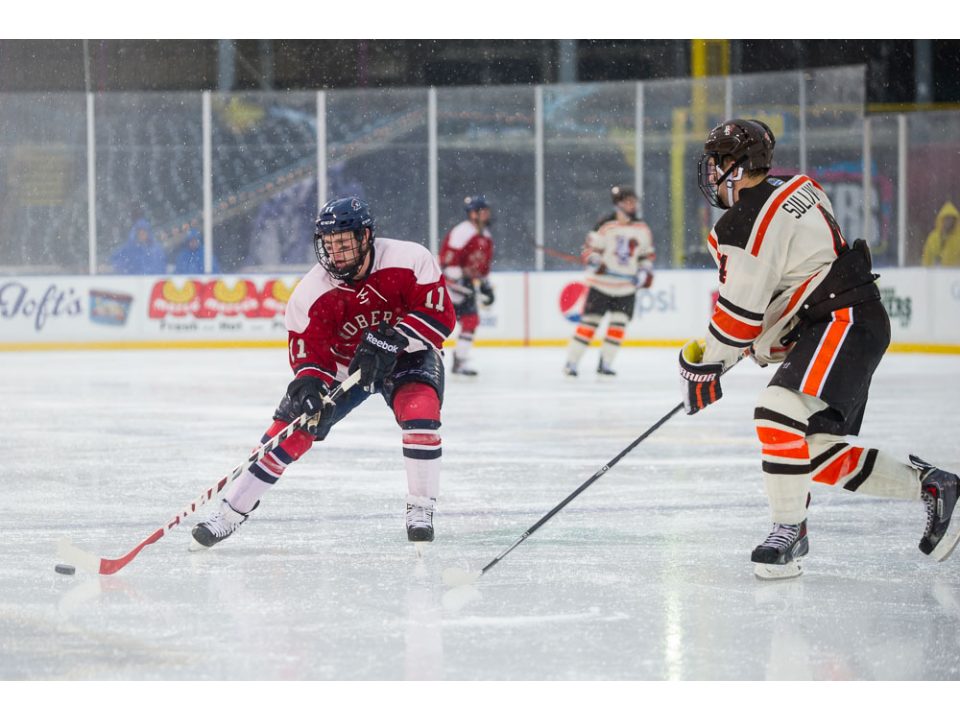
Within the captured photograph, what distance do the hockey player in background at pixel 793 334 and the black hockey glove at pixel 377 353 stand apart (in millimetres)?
693

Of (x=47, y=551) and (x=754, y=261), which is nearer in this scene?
(x=754, y=261)

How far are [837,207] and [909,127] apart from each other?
122 centimetres

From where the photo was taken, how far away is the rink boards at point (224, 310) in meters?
11.9

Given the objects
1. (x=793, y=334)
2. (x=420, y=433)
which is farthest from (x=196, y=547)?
(x=793, y=334)

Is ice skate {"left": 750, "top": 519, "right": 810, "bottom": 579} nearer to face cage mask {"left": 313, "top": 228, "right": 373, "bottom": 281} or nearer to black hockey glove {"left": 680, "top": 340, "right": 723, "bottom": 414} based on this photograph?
black hockey glove {"left": 680, "top": 340, "right": 723, "bottom": 414}

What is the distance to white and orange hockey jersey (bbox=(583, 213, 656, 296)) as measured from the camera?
916 centimetres

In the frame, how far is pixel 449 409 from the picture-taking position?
705 cm

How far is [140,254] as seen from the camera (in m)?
13.4

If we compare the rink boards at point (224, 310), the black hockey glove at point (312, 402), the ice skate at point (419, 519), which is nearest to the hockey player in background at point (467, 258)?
the rink boards at point (224, 310)

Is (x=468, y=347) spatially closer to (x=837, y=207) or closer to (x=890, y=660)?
(x=837, y=207)

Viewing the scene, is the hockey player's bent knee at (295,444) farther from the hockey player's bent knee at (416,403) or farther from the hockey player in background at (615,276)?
the hockey player in background at (615,276)

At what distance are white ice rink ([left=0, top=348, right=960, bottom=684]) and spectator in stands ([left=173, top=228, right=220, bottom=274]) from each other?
7.14 metres

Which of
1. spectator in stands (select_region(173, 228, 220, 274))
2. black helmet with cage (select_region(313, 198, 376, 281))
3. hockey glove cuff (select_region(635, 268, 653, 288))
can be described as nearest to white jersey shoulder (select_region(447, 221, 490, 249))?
hockey glove cuff (select_region(635, 268, 653, 288))

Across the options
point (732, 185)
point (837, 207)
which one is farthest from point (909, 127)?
point (732, 185)
